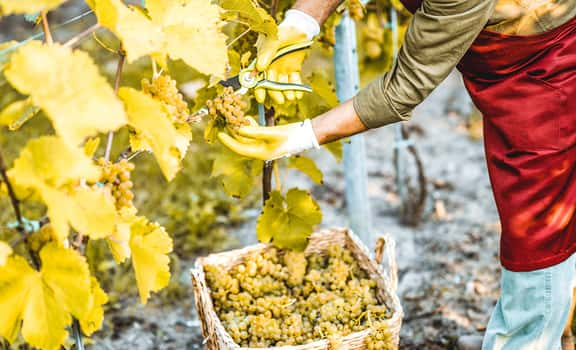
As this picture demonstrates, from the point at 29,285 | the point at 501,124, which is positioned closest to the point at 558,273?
the point at 501,124

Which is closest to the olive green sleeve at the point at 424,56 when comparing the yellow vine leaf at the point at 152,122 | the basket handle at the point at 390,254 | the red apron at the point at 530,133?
the red apron at the point at 530,133

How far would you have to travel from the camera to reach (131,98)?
136 cm

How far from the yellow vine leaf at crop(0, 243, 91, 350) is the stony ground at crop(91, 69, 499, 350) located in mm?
1337

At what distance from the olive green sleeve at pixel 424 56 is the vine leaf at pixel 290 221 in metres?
0.51

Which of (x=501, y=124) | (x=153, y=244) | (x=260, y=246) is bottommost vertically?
(x=260, y=246)

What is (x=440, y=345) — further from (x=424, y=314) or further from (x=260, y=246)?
(x=260, y=246)

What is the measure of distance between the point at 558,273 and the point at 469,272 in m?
1.09

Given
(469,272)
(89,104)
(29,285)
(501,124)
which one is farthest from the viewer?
(469,272)

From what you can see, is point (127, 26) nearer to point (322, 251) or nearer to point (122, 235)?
point (122, 235)

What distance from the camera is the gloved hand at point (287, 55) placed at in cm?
191

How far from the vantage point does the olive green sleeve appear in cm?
159

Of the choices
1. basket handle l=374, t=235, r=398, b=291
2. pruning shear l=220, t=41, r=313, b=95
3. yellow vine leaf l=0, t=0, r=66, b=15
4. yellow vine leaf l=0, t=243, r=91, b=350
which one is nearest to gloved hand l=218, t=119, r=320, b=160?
pruning shear l=220, t=41, r=313, b=95

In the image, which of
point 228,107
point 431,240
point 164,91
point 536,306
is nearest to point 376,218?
point 431,240

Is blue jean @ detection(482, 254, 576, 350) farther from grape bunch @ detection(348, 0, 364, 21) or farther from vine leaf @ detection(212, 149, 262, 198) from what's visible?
grape bunch @ detection(348, 0, 364, 21)
